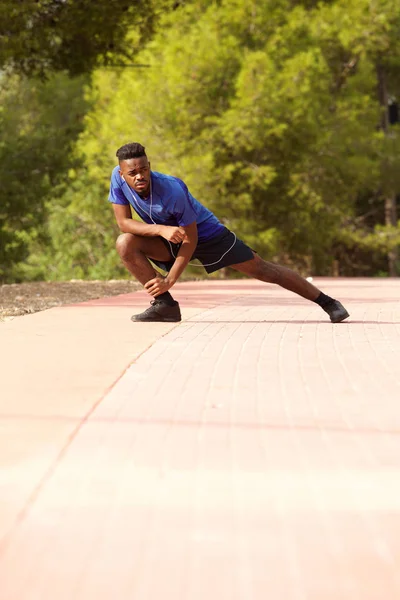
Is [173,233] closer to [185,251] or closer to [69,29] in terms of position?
[185,251]

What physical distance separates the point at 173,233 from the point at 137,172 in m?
0.54

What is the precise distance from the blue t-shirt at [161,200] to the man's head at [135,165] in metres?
0.15

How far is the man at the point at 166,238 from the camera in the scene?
8852mm

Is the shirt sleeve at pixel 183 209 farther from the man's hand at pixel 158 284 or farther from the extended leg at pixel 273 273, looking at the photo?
the extended leg at pixel 273 273

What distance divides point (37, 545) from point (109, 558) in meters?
0.27

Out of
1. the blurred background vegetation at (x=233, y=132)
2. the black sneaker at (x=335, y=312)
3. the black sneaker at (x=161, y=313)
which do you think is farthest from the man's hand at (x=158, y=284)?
the blurred background vegetation at (x=233, y=132)

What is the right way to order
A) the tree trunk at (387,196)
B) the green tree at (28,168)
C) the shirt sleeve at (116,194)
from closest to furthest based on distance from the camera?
the shirt sleeve at (116,194) → the green tree at (28,168) → the tree trunk at (387,196)

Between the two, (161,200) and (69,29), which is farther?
(69,29)

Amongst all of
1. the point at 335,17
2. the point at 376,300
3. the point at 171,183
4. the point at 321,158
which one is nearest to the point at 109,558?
the point at 171,183

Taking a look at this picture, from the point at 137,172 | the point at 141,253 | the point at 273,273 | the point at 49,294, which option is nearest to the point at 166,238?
the point at 141,253

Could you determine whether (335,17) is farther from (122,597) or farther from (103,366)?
(122,597)

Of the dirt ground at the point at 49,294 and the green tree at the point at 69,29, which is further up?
the green tree at the point at 69,29

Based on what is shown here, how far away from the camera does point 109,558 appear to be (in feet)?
12.2

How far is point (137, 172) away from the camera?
871 cm
